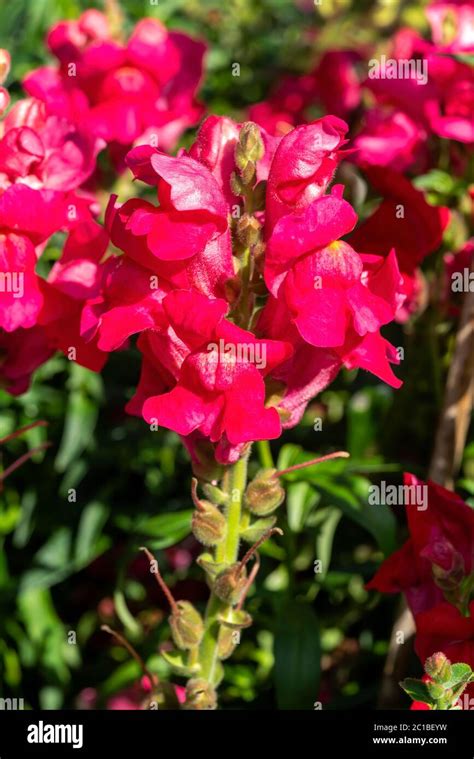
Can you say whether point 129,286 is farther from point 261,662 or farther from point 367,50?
point 367,50

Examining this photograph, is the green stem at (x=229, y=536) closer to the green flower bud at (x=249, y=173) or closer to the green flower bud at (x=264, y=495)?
the green flower bud at (x=264, y=495)

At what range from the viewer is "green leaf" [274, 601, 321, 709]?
35.3 inches

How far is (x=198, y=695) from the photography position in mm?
809

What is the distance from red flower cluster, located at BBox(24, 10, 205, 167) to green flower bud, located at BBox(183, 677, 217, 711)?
621 mm

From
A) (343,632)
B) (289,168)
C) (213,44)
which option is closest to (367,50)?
(213,44)

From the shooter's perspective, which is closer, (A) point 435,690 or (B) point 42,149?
(A) point 435,690

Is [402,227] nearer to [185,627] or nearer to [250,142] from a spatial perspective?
[250,142]

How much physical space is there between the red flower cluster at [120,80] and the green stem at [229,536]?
50cm

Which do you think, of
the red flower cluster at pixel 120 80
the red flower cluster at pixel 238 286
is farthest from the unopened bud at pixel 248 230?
the red flower cluster at pixel 120 80

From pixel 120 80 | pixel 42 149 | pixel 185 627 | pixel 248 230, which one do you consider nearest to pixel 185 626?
pixel 185 627

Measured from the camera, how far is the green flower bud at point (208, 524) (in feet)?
2.56

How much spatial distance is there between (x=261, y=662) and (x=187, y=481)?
0.25 meters

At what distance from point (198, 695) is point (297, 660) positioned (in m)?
0.14

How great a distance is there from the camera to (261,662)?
1229 millimetres
